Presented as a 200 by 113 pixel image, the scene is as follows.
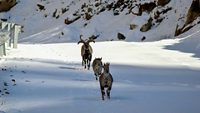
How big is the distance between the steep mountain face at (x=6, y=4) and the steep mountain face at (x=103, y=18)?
77 centimetres

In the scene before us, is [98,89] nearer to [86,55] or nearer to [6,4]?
[86,55]

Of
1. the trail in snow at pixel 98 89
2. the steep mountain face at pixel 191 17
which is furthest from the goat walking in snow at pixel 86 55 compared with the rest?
the steep mountain face at pixel 191 17

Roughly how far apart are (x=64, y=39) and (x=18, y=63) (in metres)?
33.0

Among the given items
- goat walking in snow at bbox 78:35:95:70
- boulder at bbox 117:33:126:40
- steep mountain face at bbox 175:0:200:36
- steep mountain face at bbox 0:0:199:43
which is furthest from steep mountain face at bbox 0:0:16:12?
goat walking in snow at bbox 78:35:95:70

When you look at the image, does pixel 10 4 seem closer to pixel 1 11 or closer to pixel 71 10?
pixel 1 11

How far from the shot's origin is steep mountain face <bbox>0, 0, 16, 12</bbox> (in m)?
69.2

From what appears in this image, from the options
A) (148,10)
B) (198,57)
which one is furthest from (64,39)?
(198,57)

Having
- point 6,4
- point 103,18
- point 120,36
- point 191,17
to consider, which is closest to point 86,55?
point 191,17

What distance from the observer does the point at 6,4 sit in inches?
2746

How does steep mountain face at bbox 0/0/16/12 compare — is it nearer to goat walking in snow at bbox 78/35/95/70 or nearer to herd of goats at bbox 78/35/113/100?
goat walking in snow at bbox 78/35/95/70

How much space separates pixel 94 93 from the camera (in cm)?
1295

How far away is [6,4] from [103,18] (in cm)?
1807

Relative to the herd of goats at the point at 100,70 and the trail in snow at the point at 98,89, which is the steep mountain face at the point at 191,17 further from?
the herd of goats at the point at 100,70

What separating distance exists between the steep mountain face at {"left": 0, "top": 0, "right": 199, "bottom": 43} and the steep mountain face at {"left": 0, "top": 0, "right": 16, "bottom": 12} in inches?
30.2
